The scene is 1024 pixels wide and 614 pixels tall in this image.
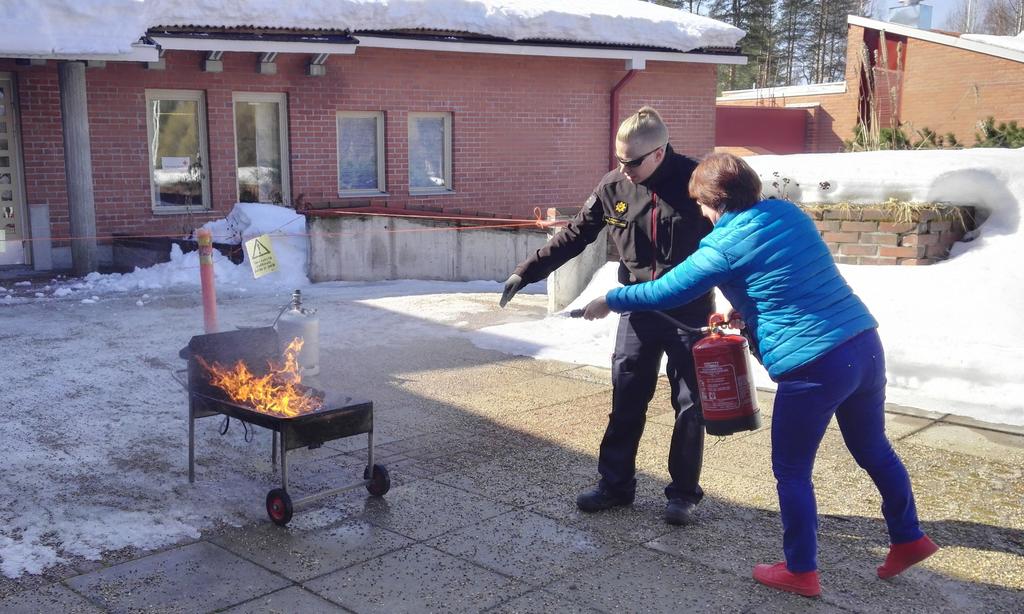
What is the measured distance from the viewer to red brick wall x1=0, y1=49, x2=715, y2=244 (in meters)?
14.0

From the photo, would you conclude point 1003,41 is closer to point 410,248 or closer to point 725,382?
point 410,248

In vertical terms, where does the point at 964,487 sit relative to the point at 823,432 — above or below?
below

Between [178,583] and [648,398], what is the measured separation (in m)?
2.38

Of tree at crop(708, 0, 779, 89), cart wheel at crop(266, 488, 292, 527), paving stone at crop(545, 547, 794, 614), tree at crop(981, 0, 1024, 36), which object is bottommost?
paving stone at crop(545, 547, 794, 614)

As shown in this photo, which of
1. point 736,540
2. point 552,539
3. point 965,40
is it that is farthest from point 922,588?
point 965,40

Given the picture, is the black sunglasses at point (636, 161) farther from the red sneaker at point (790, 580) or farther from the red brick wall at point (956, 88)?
the red brick wall at point (956, 88)

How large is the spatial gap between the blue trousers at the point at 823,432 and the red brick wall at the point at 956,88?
22.6m

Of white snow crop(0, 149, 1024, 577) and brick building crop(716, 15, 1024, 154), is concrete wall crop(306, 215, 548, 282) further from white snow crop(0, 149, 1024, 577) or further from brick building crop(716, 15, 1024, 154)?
brick building crop(716, 15, 1024, 154)

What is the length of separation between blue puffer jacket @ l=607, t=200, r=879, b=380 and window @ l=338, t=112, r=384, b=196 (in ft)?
42.6

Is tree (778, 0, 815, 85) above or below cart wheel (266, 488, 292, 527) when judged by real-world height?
above

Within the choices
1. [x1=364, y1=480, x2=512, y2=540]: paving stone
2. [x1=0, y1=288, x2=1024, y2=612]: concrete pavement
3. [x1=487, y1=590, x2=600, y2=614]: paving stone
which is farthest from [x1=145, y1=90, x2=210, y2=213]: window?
[x1=487, y1=590, x2=600, y2=614]: paving stone

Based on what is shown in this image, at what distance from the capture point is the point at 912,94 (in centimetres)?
2816

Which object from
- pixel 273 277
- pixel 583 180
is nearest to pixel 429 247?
pixel 273 277

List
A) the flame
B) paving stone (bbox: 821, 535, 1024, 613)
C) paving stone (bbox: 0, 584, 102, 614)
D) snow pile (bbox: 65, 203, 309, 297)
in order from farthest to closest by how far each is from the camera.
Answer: snow pile (bbox: 65, 203, 309, 297), the flame, paving stone (bbox: 821, 535, 1024, 613), paving stone (bbox: 0, 584, 102, 614)
